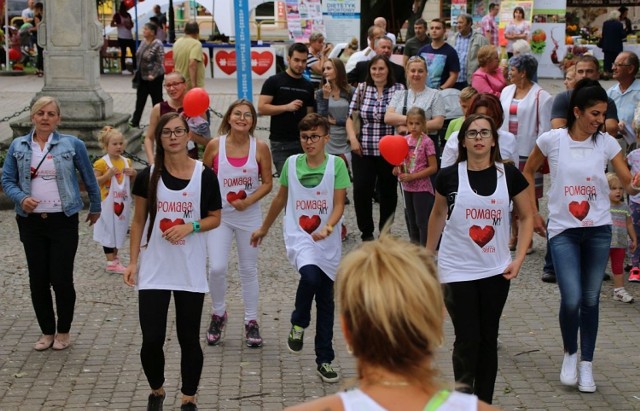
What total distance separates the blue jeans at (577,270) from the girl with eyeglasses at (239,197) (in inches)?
79.7

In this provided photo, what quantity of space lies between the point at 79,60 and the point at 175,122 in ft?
26.1

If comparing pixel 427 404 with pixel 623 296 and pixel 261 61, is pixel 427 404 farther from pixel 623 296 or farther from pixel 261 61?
pixel 261 61

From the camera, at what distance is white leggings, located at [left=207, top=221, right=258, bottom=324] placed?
737 cm

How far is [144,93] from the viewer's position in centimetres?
1797

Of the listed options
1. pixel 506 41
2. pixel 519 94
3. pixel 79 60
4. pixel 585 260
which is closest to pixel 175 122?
pixel 585 260

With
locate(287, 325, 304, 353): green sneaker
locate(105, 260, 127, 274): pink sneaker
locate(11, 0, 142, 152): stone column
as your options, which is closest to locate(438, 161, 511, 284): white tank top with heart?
locate(287, 325, 304, 353): green sneaker

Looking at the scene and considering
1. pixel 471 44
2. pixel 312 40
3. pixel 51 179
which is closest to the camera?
pixel 51 179

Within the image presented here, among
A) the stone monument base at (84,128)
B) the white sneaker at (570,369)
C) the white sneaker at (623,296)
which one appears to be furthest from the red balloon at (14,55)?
the white sneaker at (570,369)

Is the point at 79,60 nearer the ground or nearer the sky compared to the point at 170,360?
nearer the sky

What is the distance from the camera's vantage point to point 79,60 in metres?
13.6

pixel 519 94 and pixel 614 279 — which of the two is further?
pixel 519 94

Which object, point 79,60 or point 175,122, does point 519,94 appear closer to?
point 175,122

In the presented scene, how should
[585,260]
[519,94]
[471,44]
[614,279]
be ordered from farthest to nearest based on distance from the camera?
[471,44] → [519,94] → [614,279] → [585,260]

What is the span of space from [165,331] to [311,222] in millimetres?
1423
